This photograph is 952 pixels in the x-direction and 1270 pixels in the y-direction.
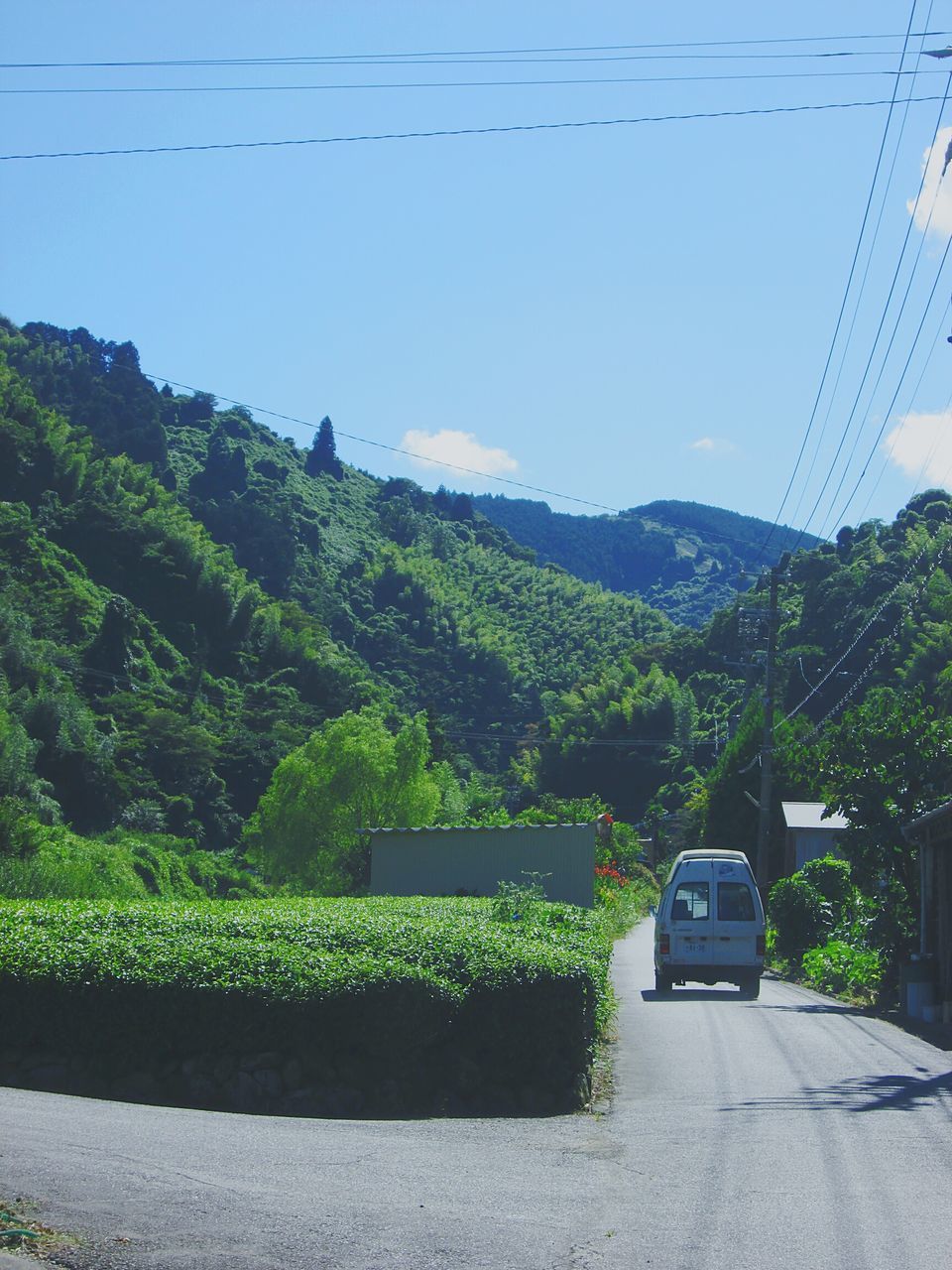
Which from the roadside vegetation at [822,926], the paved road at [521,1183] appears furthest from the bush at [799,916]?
the paved road at [521,1183]

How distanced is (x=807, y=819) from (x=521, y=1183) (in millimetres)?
33025

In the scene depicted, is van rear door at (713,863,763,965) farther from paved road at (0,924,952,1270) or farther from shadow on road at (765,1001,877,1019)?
paved road at (0,924,952,1270)

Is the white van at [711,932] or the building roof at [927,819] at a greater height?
the building roof at [927,819]

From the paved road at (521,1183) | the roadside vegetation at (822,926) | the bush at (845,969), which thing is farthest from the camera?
the roadside vegetation at (822,926)

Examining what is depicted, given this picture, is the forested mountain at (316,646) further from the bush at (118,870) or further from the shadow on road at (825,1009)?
the shadow on road at (825,1009)

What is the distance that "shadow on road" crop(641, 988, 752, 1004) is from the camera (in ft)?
62.6

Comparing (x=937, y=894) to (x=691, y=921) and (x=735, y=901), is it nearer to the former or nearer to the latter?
(x=735, y=901)

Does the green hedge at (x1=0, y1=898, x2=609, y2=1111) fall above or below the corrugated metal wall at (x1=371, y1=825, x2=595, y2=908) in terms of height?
below

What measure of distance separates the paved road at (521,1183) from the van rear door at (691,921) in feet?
30.2

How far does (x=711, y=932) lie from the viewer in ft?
64.8

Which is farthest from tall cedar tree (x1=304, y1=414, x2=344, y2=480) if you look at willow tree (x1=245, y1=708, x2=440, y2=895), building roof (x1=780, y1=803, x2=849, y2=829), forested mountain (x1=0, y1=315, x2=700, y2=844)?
building roof (x1=780, y1=803, x2=849, y2=829)

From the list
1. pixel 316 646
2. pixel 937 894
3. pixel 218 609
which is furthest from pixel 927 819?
pixel 316 646

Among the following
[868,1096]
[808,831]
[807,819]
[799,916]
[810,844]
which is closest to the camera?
[868,1096]

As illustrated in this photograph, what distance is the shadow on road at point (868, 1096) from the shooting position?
9422 mm
